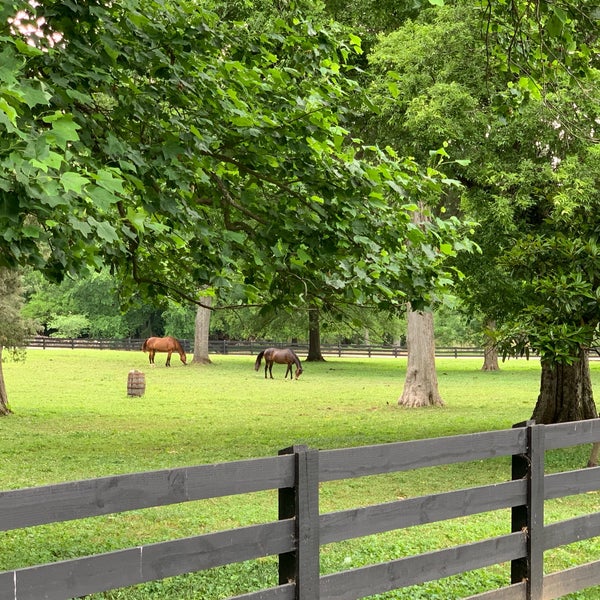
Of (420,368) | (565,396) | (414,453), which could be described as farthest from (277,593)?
(420,368)

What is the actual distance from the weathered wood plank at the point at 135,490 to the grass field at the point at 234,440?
10.1 ft

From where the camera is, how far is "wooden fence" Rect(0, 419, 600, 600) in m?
4.16

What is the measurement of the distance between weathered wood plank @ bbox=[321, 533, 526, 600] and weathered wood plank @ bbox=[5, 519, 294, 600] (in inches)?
18.7

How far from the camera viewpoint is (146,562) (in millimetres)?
4453

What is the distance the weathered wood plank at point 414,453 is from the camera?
17.6 ft

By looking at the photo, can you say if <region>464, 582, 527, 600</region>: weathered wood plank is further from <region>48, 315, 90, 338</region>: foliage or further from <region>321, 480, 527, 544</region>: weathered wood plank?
<region>48, 315, 90, 338</region>: foliage

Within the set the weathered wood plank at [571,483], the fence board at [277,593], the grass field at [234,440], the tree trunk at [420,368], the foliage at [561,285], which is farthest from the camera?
the tree trunk at [420,368]

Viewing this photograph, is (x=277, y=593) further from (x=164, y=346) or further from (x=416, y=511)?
(x=164, y=346)

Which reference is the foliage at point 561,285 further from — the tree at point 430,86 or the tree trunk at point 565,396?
the tree trunk at point 565,396

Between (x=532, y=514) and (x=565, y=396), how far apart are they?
1504 cm

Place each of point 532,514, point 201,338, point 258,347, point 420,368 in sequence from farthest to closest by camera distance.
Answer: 1. point 258,347
2. point 201,338
3. point 420,368
4. point 532,514

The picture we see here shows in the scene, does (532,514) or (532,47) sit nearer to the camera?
(532,514)

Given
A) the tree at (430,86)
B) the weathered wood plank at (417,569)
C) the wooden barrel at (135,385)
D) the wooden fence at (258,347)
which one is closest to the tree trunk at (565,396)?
the tree at (430,86)

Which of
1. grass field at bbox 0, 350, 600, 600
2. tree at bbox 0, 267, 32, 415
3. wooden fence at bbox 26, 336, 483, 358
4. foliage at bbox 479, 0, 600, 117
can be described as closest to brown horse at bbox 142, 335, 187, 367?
grass field at bbox 0, 350, 600, 600
